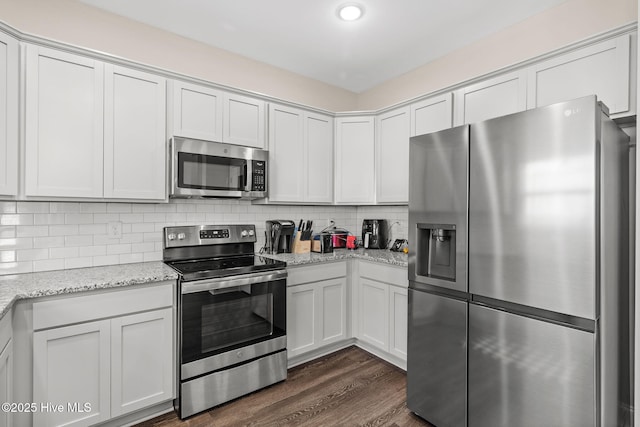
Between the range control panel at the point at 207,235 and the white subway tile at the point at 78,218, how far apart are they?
512 mm

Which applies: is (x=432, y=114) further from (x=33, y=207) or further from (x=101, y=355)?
(x=33, y=207)

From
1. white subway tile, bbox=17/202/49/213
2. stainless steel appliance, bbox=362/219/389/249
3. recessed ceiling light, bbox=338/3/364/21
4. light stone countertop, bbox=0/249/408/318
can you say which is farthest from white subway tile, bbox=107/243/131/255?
recessed ceiling light, bbox=338/3/364/21

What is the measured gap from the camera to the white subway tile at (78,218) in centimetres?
227

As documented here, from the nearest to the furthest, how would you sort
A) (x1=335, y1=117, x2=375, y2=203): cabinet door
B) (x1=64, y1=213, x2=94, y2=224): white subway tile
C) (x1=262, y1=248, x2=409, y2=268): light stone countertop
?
1. (x1=64, y1=213, x2=94, y2=224): white subway tile
2. (x1=262, y1=248, x2=409, y2=268): light stone countertop
3. (x1=335, y1=117, x2=375, y2=203): cabinet door

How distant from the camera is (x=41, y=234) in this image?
7.14 feet

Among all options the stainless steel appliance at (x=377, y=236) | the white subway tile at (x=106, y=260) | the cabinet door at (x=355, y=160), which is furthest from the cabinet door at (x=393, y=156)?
the white subway tile at (x=106, y=260)

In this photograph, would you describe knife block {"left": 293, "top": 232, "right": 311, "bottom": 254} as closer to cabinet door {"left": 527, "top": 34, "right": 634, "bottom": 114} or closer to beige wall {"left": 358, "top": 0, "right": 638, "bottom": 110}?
beige wall {"left": 358, "top": 0, "right": 638, "bottom": 110}

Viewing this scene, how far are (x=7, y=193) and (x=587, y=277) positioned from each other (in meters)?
3.02

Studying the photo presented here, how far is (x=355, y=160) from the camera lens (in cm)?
343

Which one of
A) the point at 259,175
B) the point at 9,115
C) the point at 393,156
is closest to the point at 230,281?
the point at 259,175

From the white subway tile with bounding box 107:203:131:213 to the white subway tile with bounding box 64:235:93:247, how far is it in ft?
0.78

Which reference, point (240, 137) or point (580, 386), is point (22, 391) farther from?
point (580, 386)

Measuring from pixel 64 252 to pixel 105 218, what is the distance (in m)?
0.34

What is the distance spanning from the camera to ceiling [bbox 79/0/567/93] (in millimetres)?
2348
